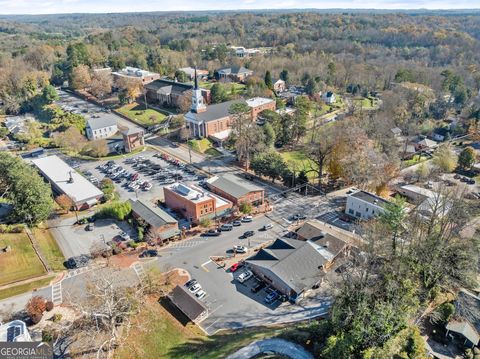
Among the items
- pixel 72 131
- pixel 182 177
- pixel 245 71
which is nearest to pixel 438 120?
pixel 245 71

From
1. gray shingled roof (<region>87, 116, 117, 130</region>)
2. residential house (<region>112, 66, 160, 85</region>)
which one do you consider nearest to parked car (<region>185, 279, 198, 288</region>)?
gray shingled roof (<region>87, 116, 117, 130</region>)

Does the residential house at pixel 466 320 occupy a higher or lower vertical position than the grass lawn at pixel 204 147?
higher

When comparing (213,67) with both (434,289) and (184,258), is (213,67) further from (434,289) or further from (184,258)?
(434,289)

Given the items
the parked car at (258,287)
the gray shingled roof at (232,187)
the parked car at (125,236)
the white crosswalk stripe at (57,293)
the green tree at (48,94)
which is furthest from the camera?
the green tree at (48,94)

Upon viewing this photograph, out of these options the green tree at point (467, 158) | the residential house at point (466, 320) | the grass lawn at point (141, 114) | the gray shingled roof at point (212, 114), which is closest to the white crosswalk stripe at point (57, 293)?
the residential house at point (466, 320)

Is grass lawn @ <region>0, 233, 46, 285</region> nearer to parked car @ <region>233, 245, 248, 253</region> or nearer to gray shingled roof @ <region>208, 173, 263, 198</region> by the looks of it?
parked car @ <region>233, 245, 248, 253</region>

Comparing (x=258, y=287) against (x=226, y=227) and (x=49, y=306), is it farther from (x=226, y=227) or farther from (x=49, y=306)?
(x=49, y=306)

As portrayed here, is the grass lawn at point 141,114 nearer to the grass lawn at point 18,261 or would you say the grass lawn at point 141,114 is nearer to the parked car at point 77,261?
the grass lawn at point 18,261

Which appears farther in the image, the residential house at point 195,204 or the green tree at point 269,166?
the green tree at point 269,166
